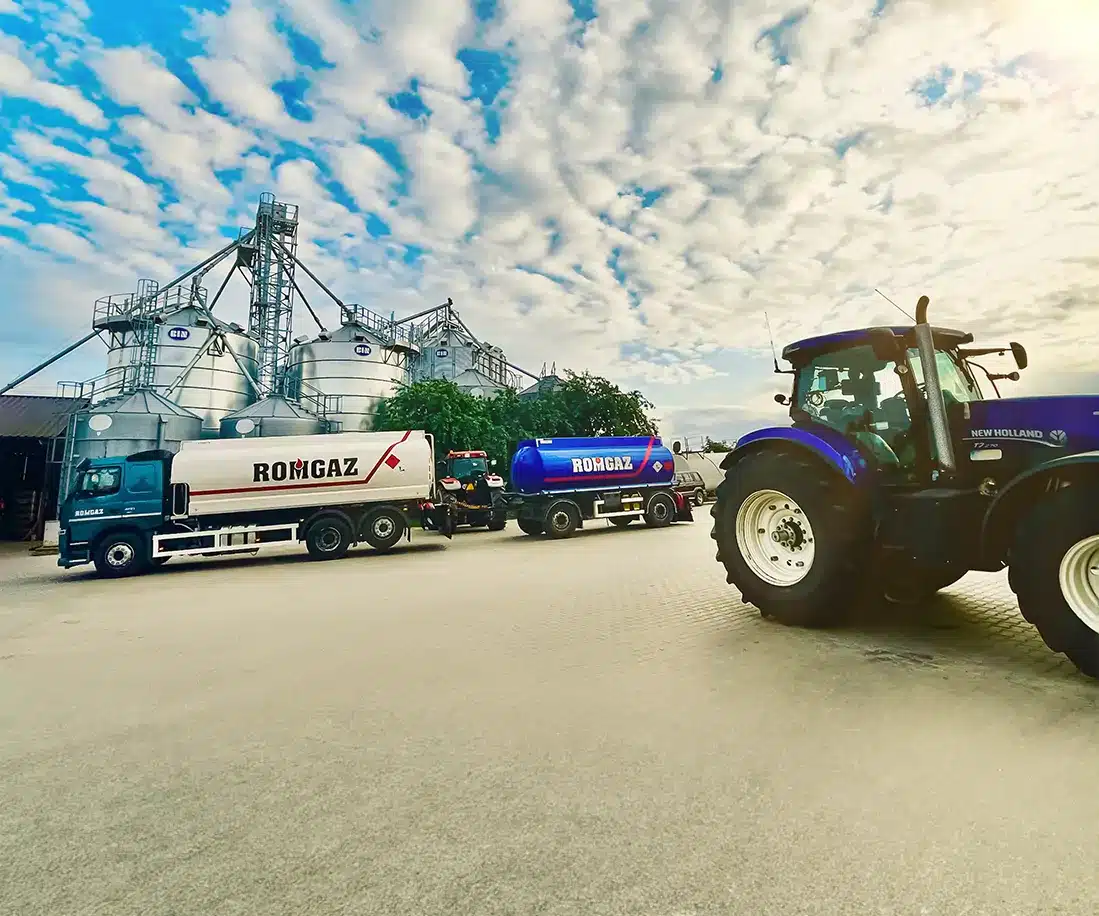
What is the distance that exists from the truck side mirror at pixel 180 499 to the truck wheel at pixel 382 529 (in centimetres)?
366

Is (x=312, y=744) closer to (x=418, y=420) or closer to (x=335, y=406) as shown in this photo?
(x=418, y=420)

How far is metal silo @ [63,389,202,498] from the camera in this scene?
26000 mm

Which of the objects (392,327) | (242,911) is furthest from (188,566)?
(392,327)

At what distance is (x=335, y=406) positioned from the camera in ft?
118

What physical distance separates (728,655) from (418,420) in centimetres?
2546

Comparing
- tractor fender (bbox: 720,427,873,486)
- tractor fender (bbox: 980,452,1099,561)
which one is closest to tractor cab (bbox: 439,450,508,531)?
tractor fender (bbox: 720,427,873,486)

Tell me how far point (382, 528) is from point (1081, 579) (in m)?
12.8

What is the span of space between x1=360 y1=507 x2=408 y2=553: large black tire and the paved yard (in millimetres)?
8327

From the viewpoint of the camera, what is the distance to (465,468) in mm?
19359

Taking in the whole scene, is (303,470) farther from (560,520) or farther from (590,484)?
(590,484)

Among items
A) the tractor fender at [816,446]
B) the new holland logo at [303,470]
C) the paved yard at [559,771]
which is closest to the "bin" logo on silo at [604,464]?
the new holland logo at [303,470]

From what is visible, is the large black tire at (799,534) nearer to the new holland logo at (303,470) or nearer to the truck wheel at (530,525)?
the new holland logo at (303,470)

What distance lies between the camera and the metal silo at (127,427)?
26.0 m

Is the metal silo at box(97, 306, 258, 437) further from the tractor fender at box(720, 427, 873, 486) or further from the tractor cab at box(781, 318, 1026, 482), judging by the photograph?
the tractor cab at box(781, 318, 1026, 482)
